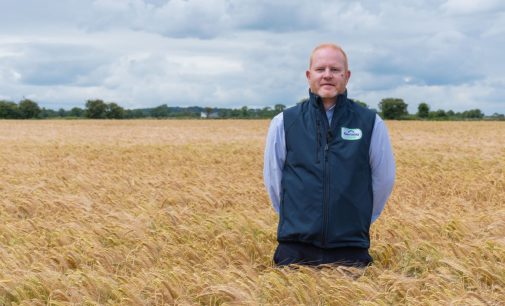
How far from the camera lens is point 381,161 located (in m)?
4.21

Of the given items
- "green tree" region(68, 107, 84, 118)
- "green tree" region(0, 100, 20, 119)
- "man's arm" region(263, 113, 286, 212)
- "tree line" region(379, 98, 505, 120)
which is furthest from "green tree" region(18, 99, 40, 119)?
"man's arm" region(263, 113, 286, 212)

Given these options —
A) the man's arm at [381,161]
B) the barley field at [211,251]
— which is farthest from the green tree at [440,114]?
the man's arm at [381,161]

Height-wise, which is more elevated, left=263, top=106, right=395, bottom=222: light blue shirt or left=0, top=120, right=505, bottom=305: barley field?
left=263, top=106, right=395, bottom=222: light blue shirt

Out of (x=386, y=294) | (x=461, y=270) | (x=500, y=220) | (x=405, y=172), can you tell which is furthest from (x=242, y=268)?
(x=405, y=172)

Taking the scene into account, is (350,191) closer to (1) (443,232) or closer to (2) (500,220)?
(1) (443,232)

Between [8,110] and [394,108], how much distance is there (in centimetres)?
6683

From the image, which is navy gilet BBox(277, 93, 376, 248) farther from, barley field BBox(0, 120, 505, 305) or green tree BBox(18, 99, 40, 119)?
green tree BBox(18, 99, 40, 119)

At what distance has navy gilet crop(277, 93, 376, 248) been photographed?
13.1ft

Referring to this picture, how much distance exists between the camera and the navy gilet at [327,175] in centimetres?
399

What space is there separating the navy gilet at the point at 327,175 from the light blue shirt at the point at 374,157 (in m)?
0.06

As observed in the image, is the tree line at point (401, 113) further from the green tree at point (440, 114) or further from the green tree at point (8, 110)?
the green tree at point (8, 110)

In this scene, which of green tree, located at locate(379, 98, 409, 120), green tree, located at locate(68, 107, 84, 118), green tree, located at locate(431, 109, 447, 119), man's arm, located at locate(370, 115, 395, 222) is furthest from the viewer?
green tree, located at locate(68, 107, 84, 118)

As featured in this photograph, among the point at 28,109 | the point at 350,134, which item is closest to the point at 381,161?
the point at 350,134

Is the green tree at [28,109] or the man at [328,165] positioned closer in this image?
the man at [328,165]
